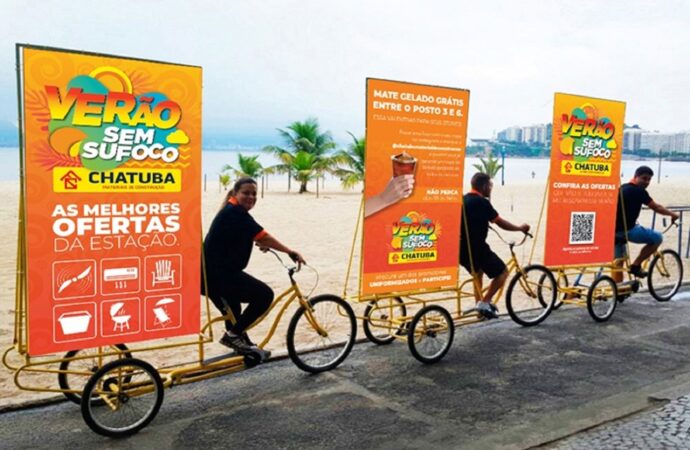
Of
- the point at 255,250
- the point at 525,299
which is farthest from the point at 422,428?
the point at 255,250

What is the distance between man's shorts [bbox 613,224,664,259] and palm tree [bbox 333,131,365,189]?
2819 centimetres

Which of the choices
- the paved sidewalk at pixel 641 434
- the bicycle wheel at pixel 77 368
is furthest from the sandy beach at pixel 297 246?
the paved sidewalk at pixel 641 434

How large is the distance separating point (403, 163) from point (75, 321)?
10.9 feet

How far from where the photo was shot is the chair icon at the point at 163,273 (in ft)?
16.0

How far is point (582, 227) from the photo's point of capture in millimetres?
8422

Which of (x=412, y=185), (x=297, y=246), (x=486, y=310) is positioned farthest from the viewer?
(x=297, y=246)

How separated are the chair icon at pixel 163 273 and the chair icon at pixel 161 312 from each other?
14 centimetres

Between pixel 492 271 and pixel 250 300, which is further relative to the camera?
pixel 492 271

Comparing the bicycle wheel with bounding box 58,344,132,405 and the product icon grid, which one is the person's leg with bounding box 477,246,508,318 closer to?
the product icon grid

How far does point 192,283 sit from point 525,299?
5.13m

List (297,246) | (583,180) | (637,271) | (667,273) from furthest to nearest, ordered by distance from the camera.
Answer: (297,246), (667,273), (637,271), (583,180)

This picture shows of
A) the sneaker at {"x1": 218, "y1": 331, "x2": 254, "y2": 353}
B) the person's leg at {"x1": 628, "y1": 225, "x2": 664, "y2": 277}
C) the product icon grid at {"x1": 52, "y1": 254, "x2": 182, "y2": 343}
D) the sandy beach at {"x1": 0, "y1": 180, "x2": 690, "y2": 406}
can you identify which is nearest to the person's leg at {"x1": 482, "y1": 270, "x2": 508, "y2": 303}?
the sandy beach at {"x1": 0, "y1": 180, "x2": 690, "y2": 406}

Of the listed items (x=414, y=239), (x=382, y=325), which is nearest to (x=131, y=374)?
(x=382, y=325)

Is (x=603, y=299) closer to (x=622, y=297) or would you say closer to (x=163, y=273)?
(x=622, y=297)
